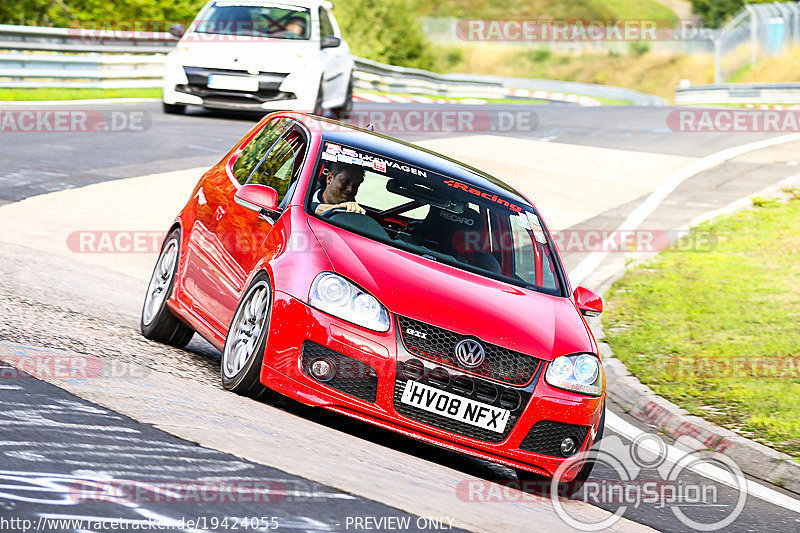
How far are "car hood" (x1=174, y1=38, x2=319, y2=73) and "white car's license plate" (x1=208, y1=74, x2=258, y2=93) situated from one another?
0.17 m

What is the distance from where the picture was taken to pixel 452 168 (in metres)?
7.70

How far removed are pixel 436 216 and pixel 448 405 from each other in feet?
5.54

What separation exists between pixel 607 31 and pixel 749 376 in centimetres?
8831

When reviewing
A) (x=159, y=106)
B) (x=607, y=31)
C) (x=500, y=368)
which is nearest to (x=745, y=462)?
(x=500, y=368)

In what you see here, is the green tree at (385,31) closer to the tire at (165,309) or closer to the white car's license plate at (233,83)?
the white car's license plate at (233,83)

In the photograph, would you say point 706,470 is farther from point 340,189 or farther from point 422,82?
point 422,82

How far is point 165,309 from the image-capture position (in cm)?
771

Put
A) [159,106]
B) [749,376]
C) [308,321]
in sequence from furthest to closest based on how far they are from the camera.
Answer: [159,106], [749,376], [308,321]

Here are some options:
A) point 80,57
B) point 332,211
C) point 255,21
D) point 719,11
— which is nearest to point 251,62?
point 255,21

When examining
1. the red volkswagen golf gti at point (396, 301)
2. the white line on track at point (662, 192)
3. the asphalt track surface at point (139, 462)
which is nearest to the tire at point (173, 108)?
the asphalt track surface at point (139, 462)

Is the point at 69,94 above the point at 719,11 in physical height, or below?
above

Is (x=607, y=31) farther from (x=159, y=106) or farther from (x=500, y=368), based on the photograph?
(x=500, y=368)

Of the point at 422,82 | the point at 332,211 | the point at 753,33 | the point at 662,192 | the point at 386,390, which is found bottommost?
the point at 422,82

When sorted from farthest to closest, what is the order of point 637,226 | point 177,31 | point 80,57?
point 80,57
point 177,31
point 637,226
